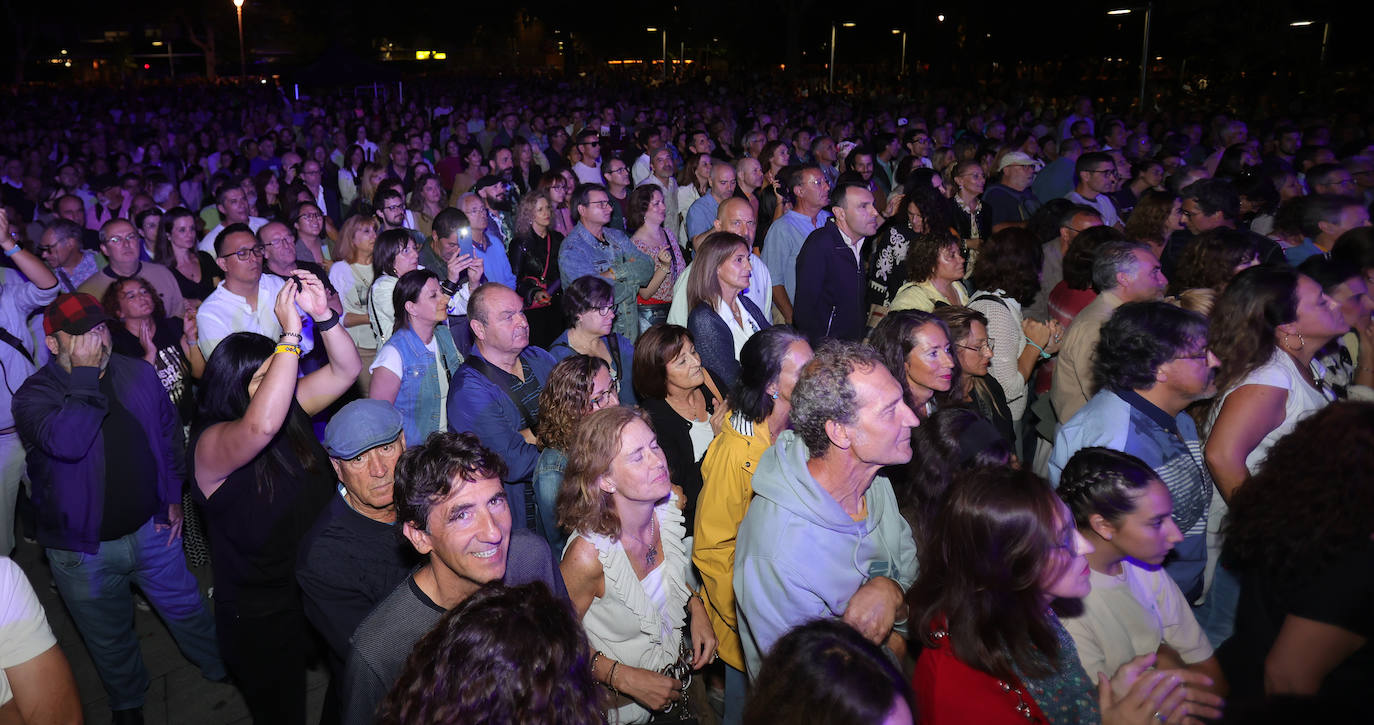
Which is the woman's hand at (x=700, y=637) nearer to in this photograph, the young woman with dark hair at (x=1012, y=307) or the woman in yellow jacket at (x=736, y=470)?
the woman in yellow jacket at (x=736, y=470)

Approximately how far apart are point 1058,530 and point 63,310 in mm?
3772

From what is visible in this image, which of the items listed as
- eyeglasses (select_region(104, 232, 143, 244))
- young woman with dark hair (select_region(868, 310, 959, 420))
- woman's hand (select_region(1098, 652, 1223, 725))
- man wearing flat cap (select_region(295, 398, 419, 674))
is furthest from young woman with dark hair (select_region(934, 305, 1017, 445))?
eyeglasses (select_region(104, 232, 143, 244))

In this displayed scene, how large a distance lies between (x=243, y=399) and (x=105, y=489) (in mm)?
852

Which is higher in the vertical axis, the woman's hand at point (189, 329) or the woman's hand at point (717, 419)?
the woman's hand at point (189, 329)

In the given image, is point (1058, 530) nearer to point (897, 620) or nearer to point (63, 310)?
point (897, 620)

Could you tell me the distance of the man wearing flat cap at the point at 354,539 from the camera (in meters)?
2.92

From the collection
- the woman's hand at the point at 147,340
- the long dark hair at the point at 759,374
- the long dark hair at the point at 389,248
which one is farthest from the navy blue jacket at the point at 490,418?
the woman's hand at the point at 147,340

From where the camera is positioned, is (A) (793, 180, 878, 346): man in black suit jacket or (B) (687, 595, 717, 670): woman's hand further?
(A) (793, 180, 878, 346): man in black suit jacket

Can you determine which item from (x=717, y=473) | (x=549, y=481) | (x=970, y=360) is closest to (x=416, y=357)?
(x=549, y=481)

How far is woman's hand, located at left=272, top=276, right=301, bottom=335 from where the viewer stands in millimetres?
3297

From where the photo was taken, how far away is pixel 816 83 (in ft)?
119

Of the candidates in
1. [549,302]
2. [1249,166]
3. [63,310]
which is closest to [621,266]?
[549,302]

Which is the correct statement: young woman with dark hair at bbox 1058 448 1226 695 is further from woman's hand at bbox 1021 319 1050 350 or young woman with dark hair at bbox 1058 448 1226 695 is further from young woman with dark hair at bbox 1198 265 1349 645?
woman's hand at bbox 1021 319 1050 350

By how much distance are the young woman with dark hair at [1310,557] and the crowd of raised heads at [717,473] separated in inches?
0.4
